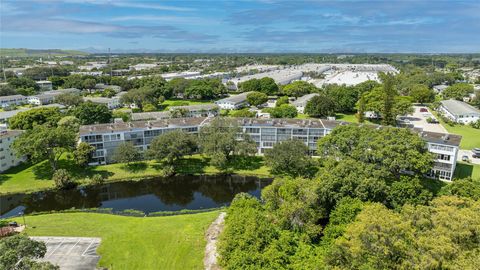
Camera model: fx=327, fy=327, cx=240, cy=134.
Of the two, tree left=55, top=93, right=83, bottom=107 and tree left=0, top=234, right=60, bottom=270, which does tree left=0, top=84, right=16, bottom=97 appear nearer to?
tree left=55, top=93, right=83, bottom=107

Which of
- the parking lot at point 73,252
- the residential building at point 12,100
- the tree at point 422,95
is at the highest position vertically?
the tree at point 422,95

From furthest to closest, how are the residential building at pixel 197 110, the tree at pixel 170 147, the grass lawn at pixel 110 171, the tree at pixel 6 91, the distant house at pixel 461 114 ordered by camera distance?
the tree at pixel 6 91 → the residential building at pixel 197 110 → the distant house at pixel 461 114 → the tree at pixel 170 147 → the grass lawn at pixel 110 171

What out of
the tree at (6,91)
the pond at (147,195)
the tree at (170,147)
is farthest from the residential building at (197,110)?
the tree at (6,91)

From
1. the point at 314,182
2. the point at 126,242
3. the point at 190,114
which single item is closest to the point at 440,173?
the point at 314,182

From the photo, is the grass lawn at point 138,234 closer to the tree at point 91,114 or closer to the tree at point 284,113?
the tree at point 91,114

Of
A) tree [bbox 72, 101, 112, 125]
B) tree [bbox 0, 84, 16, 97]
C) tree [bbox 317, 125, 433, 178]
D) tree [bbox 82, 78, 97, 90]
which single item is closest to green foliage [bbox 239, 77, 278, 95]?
tree [bbox 72, 101, 112, 125]

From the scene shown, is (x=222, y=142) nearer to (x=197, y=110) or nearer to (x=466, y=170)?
(x=466, y=170)

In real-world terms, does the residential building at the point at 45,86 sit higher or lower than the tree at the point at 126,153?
higher
